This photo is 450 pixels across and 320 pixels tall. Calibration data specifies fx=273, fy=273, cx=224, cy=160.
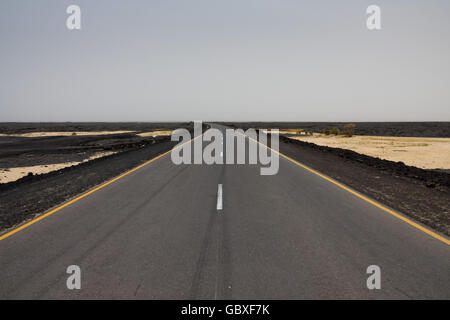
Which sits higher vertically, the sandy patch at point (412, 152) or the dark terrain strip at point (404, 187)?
the sandy patch at point (412, 152)

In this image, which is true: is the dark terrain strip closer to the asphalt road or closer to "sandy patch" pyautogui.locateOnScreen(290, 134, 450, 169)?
the asphalt road

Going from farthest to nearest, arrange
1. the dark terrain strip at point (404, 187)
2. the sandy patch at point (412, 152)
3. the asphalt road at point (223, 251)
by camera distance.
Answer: the sandy patch at point (412, 152) → the dark terrain strip at point (404, 187) → the asphalt road at point (223, 251)

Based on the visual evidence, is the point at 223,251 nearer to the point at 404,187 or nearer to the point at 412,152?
the point at 404,187

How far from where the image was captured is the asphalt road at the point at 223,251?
3324 millimetres

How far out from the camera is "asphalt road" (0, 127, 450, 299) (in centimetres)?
332

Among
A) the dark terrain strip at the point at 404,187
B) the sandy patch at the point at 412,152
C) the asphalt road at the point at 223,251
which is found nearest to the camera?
the asphalt road at the point at 223,251

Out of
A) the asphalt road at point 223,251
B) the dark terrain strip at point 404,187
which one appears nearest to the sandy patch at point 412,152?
the dark terrain strip at point 404,187

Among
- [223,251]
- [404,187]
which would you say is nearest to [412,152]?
[404,187]

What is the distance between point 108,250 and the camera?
4391 mm

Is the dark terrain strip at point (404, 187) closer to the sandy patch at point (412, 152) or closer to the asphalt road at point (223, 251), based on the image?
the asphalt road at point (223, 251)

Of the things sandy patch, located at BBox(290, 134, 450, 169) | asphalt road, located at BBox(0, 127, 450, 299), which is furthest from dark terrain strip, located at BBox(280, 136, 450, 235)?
sandy patch, located at BBox(290, 134, 450, 169)

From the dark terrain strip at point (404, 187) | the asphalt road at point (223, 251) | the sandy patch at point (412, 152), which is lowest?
the asphalt road at point (223, 251)

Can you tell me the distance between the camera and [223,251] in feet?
14.1
